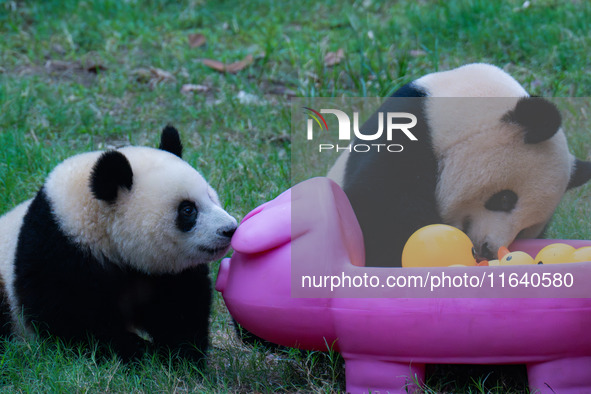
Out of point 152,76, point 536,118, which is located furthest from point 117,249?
point 152,76

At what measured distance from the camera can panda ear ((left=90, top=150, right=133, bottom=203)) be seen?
2393mm

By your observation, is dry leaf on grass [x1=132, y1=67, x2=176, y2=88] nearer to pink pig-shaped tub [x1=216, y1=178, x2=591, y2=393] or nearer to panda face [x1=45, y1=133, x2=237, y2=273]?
panda face [x1=45, y1=133, x2=237, y2=273]

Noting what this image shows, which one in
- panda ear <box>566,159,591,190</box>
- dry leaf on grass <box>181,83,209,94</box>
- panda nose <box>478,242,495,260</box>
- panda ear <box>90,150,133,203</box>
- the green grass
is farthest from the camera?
dry leaf on grass <box>181,83,209,94</box>

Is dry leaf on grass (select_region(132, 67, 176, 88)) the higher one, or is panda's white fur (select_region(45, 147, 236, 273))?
panda's white fur (select_region(45, 147, 236, 273))

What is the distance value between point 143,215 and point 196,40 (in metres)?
3.65

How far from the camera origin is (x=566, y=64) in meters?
5.08

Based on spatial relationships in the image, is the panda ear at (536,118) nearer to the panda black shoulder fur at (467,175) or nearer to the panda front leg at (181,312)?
the panda black shoulder fur at (467,175)

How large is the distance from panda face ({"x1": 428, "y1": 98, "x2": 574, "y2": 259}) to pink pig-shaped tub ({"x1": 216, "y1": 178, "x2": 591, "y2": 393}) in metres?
0.53

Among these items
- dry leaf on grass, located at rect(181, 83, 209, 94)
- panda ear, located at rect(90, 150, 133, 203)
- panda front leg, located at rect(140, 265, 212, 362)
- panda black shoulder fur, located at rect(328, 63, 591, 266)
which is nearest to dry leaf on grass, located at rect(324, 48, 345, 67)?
dry leaf on grass, located at rect(181, 83, 209, 94)

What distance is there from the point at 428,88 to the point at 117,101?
283 cm

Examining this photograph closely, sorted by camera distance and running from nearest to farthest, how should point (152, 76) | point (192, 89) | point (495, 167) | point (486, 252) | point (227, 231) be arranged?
point (227, 231) < point (495, 167) < point (486, 252) < point (192, 89) < point (152, 76)

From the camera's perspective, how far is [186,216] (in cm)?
252

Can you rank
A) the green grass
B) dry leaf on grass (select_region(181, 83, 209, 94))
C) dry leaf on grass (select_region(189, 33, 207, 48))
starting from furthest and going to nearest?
1. dry leaf on grass (select_region(189, 33, 207, 48))
2. dry leaf on grass (select_region(181, 83, 209, 94))
3. the green grass

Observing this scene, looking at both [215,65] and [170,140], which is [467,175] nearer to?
[170,140]
